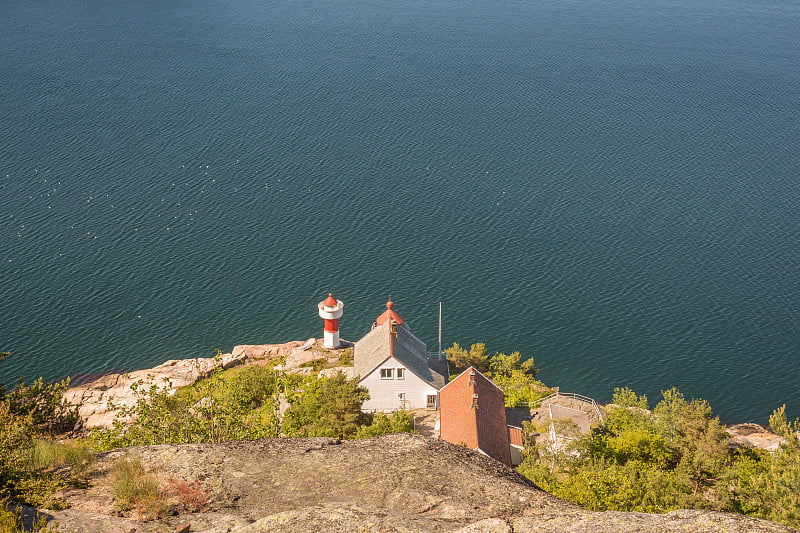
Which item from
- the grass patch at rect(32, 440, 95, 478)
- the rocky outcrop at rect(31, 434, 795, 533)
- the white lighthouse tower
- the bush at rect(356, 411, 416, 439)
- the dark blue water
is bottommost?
the rocky outcrop at rect(31, 434, 795, 533)

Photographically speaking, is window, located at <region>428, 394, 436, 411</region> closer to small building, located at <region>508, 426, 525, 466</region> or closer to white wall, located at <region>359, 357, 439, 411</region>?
white wall, located at <region>359, 357, 439, 411</region>

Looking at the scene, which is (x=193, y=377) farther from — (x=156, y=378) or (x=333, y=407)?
(x=333, y=407)

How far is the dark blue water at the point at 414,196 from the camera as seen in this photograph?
72.1m

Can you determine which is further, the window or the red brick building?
the window

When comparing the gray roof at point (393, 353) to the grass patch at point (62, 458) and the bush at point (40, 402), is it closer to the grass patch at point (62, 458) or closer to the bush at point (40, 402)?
the bush at point (40, 402)

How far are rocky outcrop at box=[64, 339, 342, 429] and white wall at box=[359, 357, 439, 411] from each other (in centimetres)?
876

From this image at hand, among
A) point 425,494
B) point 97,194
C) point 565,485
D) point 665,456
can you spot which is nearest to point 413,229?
point 97,194

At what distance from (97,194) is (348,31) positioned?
8041 cm

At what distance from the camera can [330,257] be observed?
83938 millimetres

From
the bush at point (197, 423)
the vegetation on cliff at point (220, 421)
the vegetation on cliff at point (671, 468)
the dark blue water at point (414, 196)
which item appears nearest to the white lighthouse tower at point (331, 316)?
the dark blue water at point (414, 196)

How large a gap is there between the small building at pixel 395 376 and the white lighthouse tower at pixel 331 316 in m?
6.34

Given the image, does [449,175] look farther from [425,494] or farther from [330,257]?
[425,494]

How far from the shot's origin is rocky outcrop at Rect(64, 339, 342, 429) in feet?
185

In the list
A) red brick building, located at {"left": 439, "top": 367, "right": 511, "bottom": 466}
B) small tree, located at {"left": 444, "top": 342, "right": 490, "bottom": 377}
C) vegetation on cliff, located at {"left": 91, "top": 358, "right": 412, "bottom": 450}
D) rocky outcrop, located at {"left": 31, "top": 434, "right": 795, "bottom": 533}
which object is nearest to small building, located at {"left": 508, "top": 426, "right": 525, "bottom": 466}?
red brick building, located at {"left": 439, "top": 367, "right": 511, "bottom": 466}
